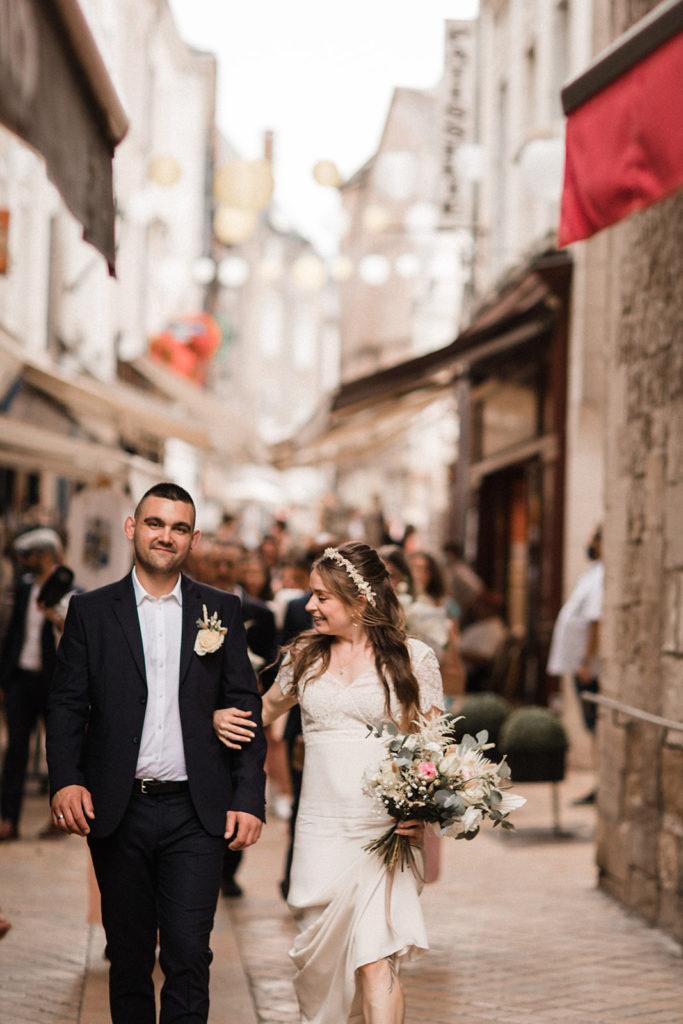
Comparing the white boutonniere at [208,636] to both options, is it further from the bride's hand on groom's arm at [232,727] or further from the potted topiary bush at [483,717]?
the potted topiary bush at [483,717]

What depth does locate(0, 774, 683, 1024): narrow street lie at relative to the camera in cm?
705

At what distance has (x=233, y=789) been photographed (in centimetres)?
544

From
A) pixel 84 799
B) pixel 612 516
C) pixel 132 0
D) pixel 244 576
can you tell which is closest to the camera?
pixel 84 799

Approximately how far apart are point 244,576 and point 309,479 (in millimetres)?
60824

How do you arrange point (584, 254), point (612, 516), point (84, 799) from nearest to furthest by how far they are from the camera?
point (84, 799), point (612, 516), point (584, 254)

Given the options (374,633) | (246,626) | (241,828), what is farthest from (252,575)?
(241,828)

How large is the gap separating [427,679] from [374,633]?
0.76ft

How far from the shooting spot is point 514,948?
838 cm

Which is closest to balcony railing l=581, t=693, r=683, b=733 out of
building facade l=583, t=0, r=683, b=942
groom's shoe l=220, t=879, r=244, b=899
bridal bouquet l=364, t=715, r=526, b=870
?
building facade l=583, t=0, r=683, b=942

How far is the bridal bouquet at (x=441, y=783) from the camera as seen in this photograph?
17.8 ft

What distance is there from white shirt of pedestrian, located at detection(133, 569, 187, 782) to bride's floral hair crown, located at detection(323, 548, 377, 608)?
739 millimetres

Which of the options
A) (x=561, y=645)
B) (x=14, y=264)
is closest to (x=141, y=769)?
(x=561, y=645)

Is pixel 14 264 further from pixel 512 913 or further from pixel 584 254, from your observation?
pixel 512 913

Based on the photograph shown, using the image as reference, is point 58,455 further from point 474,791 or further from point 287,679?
point 474,791
